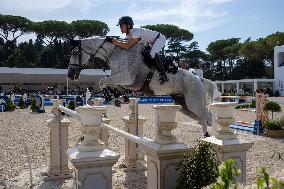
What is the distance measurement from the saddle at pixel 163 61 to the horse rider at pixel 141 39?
73 millimetres

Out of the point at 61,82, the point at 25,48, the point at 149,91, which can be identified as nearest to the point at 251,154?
the point at 149,91

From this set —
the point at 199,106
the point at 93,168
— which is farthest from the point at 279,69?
the point at 93,168

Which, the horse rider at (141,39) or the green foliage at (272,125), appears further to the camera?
the green foliage at (272,125)

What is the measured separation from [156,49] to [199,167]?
2.63 m

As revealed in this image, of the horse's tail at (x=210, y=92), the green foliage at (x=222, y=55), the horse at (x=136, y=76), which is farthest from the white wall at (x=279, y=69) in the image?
the horse at (x=136, y=76)

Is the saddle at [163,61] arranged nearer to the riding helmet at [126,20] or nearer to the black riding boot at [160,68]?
the black riding boot at [160,68]

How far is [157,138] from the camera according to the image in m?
2.66

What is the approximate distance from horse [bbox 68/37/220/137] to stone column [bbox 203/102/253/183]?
2.12m

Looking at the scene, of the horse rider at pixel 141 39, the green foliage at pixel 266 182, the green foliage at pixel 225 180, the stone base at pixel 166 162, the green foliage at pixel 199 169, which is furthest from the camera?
the horse rider at pixel 141 39

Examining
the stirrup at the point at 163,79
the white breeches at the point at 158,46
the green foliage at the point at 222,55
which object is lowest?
the stirrup at the point at 163,79

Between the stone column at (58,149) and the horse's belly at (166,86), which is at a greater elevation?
the horse's belly at (166,86)

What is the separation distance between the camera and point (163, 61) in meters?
5.00

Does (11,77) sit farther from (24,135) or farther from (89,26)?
(24,135)

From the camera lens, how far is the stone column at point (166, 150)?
255 centimetres
